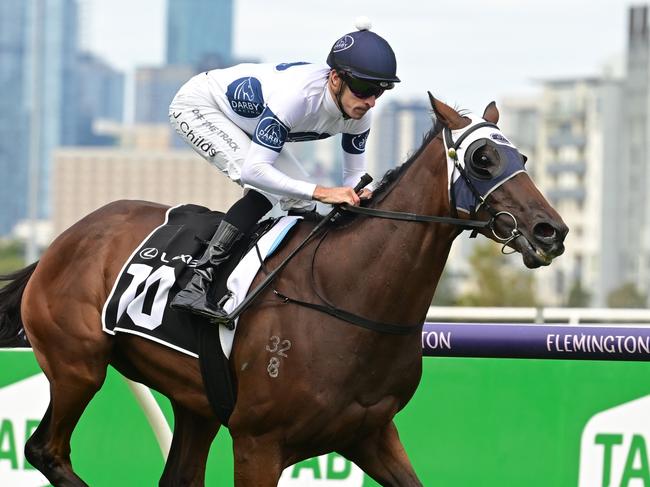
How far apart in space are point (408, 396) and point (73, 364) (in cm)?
153

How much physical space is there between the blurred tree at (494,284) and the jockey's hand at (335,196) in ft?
180

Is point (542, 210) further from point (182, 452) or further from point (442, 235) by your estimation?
point (182, 452)

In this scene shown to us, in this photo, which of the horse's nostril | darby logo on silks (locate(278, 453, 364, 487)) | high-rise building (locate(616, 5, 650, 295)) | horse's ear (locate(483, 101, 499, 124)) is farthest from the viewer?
high-rise building (locate(616, 5, 650, 295))

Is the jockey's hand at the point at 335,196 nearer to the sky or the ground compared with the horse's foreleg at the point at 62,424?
nearer to the sky

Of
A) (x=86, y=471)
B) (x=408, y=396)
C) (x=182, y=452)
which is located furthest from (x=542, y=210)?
(x=86, y=471)

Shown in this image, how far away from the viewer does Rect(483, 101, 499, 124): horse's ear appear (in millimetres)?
5520

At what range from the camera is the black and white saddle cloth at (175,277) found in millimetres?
5715

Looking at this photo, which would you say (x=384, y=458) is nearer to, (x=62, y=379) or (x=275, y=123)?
(x=275, y=123)

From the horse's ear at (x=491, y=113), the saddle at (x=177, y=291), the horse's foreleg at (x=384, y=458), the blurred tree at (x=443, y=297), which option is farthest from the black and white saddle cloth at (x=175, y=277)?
the blurred tree at (x=443, y=297)

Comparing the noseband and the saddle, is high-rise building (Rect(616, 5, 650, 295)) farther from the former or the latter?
the noseband

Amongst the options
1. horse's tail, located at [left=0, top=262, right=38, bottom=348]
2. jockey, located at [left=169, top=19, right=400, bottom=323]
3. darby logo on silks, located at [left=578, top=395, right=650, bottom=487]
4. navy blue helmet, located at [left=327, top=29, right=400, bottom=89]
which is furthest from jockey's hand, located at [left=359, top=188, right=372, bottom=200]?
darby logo on silks, located at [left=578, top=395, right=650, bottom=487]

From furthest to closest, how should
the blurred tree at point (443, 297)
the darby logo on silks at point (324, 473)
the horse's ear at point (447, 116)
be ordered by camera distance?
the blurred tree at point (443, 297) → the darby logo on silks at point (324, 473) → the horse's ear at point (447, 116)

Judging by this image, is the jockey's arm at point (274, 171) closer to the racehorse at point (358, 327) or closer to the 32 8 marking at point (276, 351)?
the racehorse at point (358, 327)

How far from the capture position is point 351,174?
616 cm
